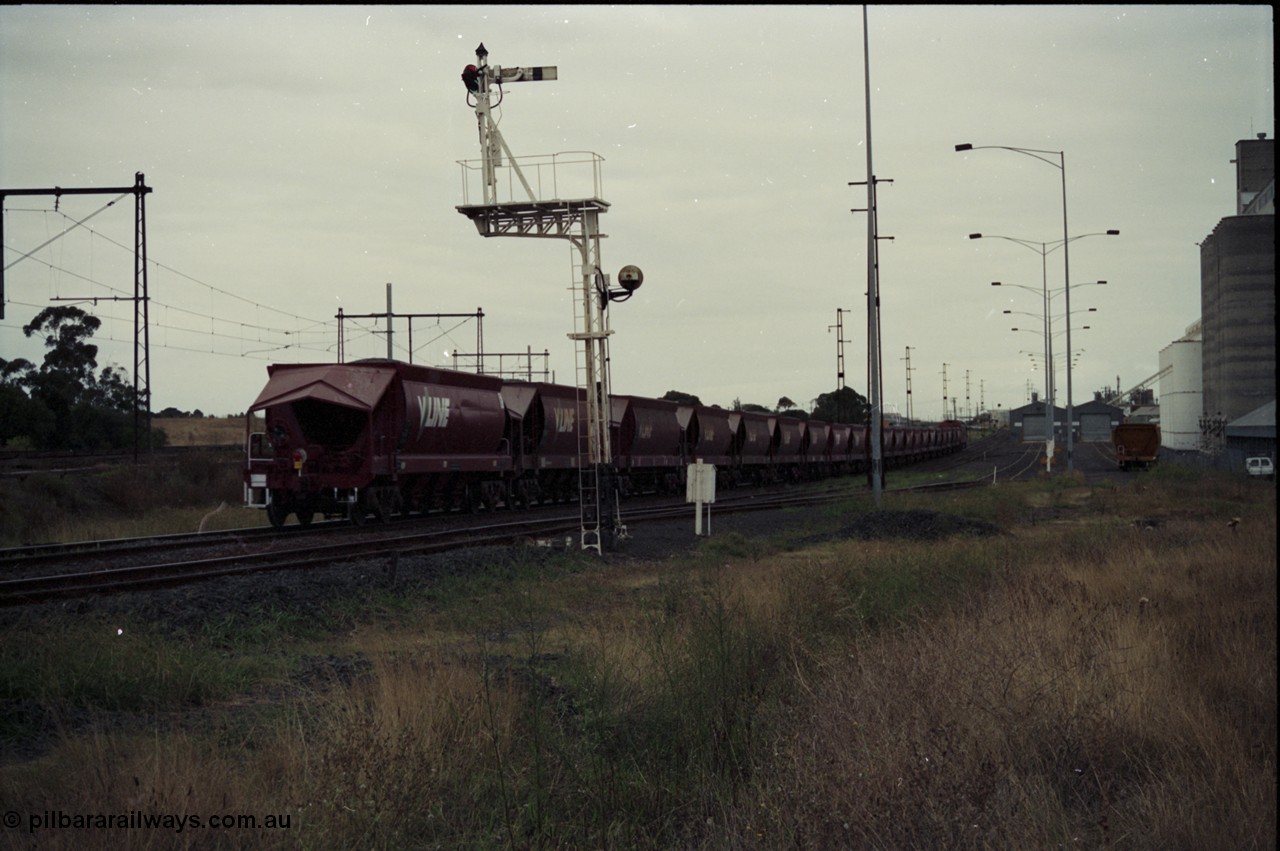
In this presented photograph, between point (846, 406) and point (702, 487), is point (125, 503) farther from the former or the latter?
point (846, 406)

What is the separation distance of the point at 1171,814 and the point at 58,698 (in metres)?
6.51

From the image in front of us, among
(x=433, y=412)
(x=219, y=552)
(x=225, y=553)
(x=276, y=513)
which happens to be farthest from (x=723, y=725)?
(x=276, y=513)

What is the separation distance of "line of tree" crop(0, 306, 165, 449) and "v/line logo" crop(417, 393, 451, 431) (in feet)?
106

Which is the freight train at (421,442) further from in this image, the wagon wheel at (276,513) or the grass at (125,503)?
the grass at (125,503)

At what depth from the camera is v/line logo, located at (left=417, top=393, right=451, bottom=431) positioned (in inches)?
939

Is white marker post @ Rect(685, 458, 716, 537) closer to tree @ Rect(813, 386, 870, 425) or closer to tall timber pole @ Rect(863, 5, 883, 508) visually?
tall timber pole @ Rect(863, 5, 883, 508)

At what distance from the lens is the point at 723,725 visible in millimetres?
6332

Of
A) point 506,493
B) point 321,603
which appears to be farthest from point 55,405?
point 321,603

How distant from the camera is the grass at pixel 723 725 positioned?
4.86 metres

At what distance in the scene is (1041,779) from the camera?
16.9ft

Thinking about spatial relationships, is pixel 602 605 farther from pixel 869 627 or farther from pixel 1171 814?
pixel 1171 814

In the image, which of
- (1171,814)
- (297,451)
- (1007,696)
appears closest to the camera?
(1171,814)

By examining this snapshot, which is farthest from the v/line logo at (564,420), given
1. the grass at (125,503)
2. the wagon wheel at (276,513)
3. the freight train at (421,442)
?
the wagon wheel at (276,513)

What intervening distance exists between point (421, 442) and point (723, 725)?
1854 centimetres
